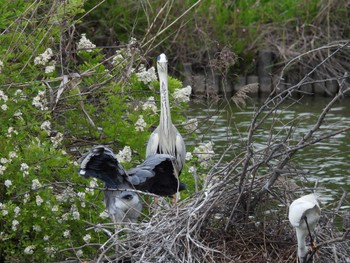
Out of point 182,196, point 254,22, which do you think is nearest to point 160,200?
point 182,196

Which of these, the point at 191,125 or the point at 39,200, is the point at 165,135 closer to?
the point at 191,125

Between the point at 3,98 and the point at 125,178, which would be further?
the point at 3,98

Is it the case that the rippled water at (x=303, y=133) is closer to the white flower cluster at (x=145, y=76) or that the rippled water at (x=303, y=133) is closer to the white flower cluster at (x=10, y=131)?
the white flower cluster at (x=145, y=76)

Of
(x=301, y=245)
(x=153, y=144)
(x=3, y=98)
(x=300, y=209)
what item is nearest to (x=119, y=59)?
(x=153, y=144)

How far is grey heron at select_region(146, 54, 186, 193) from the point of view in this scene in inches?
299

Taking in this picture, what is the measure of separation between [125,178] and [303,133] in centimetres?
631

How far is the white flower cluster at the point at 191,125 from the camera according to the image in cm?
797

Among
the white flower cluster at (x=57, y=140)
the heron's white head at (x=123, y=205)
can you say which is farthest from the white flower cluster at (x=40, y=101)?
the heron's white head at (x=123, y=205)

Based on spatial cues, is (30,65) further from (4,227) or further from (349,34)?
(349,34)

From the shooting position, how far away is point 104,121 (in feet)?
23.9

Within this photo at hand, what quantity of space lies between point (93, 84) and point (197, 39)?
340 inches

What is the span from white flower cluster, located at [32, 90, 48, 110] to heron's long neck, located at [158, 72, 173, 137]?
41.5 inches

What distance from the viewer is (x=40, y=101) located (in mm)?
6762

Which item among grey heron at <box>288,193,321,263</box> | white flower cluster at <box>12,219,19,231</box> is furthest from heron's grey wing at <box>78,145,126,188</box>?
grey heron at <box>288,193,321,263</box>
